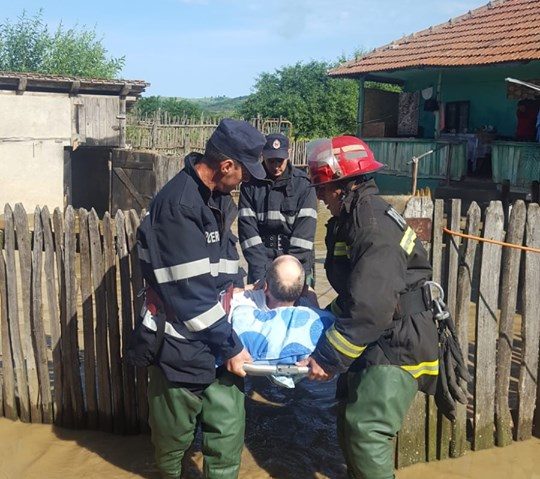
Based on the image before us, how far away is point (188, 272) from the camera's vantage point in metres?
2.93

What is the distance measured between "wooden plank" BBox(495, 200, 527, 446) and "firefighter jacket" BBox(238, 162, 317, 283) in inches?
61.6

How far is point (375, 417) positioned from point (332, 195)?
117 cm

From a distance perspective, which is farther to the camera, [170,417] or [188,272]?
[170,417]

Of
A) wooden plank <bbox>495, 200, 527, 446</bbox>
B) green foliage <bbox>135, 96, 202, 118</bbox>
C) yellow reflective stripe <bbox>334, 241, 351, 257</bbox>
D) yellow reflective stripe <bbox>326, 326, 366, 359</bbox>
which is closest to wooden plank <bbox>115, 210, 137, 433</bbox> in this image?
yellow reflective stripe <bbox>334, 241, 351, 257</bbox>

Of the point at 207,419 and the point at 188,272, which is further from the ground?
the point at 188,272

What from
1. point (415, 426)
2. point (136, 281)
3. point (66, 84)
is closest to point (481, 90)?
point (66, 84)

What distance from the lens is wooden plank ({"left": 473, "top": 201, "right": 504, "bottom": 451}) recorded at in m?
3.83

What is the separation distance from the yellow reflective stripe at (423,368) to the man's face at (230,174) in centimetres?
130

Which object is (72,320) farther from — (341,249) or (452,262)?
(452,262)

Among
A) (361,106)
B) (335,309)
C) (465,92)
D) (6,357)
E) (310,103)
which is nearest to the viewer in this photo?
(335,309)

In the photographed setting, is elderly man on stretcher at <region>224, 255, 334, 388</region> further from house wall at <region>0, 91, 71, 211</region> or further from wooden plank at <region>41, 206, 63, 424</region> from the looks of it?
house wall at <region>0, 91, 71, 211</region>

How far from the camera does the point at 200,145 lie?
18.9 meters

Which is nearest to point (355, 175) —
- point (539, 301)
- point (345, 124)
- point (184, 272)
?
point (184, 272)

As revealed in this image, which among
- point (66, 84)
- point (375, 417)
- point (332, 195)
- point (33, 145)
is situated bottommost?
point (375, 417)
